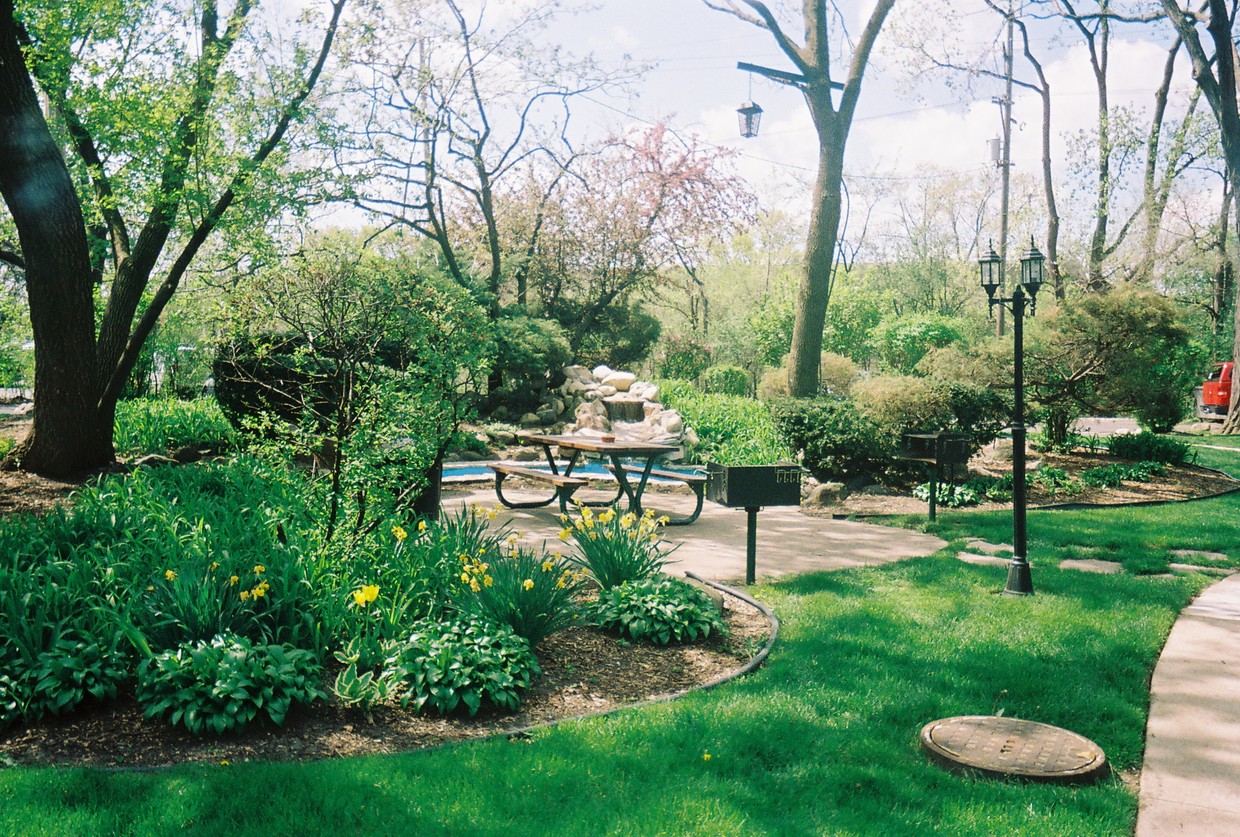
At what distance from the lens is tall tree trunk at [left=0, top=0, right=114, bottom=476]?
7492 millimetres

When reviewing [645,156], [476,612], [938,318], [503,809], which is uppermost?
[645,156]

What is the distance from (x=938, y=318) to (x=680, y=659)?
63.0ft

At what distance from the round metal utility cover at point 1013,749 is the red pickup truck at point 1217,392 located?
23170 mm

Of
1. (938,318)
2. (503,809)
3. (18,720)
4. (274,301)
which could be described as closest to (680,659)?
(503,809)

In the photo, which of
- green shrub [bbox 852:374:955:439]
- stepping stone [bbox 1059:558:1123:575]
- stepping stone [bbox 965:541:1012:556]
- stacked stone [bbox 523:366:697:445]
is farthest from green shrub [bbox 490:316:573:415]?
stepping stone [bbox 1059:558:1123:575]

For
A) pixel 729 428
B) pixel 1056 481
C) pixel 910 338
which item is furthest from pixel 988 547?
pixel 910 338

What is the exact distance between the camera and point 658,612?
4.64 metres

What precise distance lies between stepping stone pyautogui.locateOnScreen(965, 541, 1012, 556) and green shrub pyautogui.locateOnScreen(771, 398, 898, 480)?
9.69ft

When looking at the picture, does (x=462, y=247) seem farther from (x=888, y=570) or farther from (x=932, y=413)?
(x=888, y=570)

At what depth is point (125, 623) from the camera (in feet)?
11.5

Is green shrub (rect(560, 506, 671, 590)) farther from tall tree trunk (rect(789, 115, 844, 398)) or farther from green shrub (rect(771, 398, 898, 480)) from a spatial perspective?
tall tree trunk (rect(789, 115, 844, 398))

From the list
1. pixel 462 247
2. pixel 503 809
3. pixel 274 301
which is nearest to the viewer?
pixel 503 809

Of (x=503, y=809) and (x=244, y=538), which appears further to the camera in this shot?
(x=244, y=538)

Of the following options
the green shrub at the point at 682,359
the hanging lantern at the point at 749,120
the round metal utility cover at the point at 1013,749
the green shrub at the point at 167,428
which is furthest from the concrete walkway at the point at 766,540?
the green shrub at the point at 682,359
